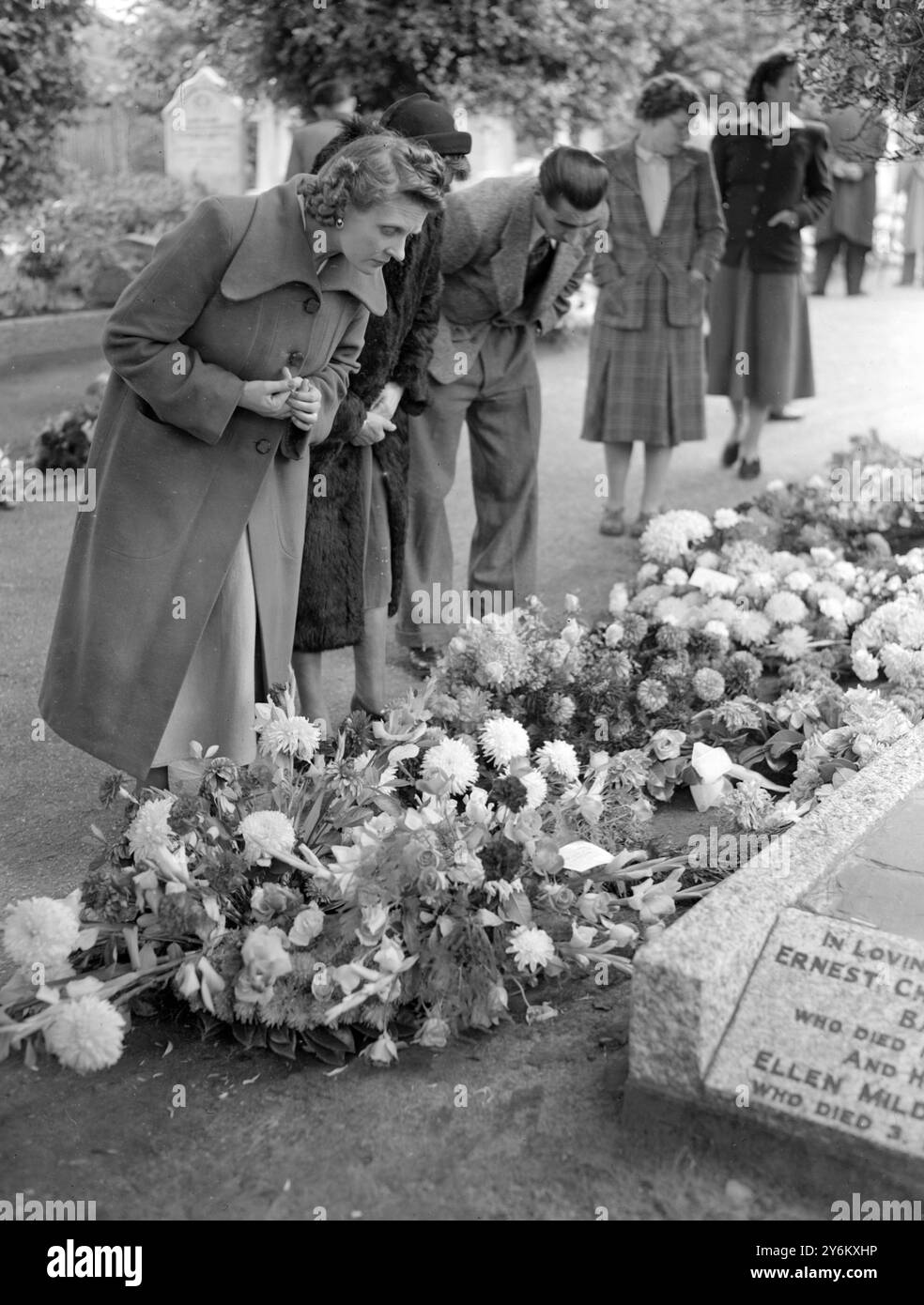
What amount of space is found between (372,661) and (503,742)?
37.6 inches

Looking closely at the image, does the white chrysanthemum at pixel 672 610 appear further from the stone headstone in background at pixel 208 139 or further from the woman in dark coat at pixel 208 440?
the stone headstone in background at pixel 208 139

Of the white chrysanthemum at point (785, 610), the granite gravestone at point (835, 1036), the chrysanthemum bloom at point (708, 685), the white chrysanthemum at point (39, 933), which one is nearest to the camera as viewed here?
the granite gravestone at point (835, 1036)

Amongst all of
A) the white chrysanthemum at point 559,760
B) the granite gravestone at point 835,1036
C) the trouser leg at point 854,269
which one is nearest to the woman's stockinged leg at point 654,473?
the white chrysanthemum at point 559,760

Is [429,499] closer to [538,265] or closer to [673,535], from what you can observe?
[538,265]

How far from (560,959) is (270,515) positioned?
1.18 m

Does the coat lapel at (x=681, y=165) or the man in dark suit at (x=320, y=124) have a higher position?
the man in dark suit at (x=320, y=124)

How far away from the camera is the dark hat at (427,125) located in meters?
3.98

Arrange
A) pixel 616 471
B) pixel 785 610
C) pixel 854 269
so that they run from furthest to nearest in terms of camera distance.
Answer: pixel 854 269 < pixel 616 471 < pixel 785 610

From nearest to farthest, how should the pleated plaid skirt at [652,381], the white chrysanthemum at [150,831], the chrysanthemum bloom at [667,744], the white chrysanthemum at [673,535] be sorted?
the white chrysanthemum at [150,831] → the chrysanthemum bloom at [667,744] → the white chrysanthemum at [673,535] → the pleated plaid skirt at [652,381]

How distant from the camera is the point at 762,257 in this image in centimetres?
764

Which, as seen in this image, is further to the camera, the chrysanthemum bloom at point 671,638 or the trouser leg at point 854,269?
the trouser leg at point 854,269

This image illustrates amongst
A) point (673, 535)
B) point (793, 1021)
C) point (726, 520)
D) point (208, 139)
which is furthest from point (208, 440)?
point (208, 139)

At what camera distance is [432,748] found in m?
3.29

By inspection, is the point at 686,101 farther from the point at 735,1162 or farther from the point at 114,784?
the point at 735,1162
